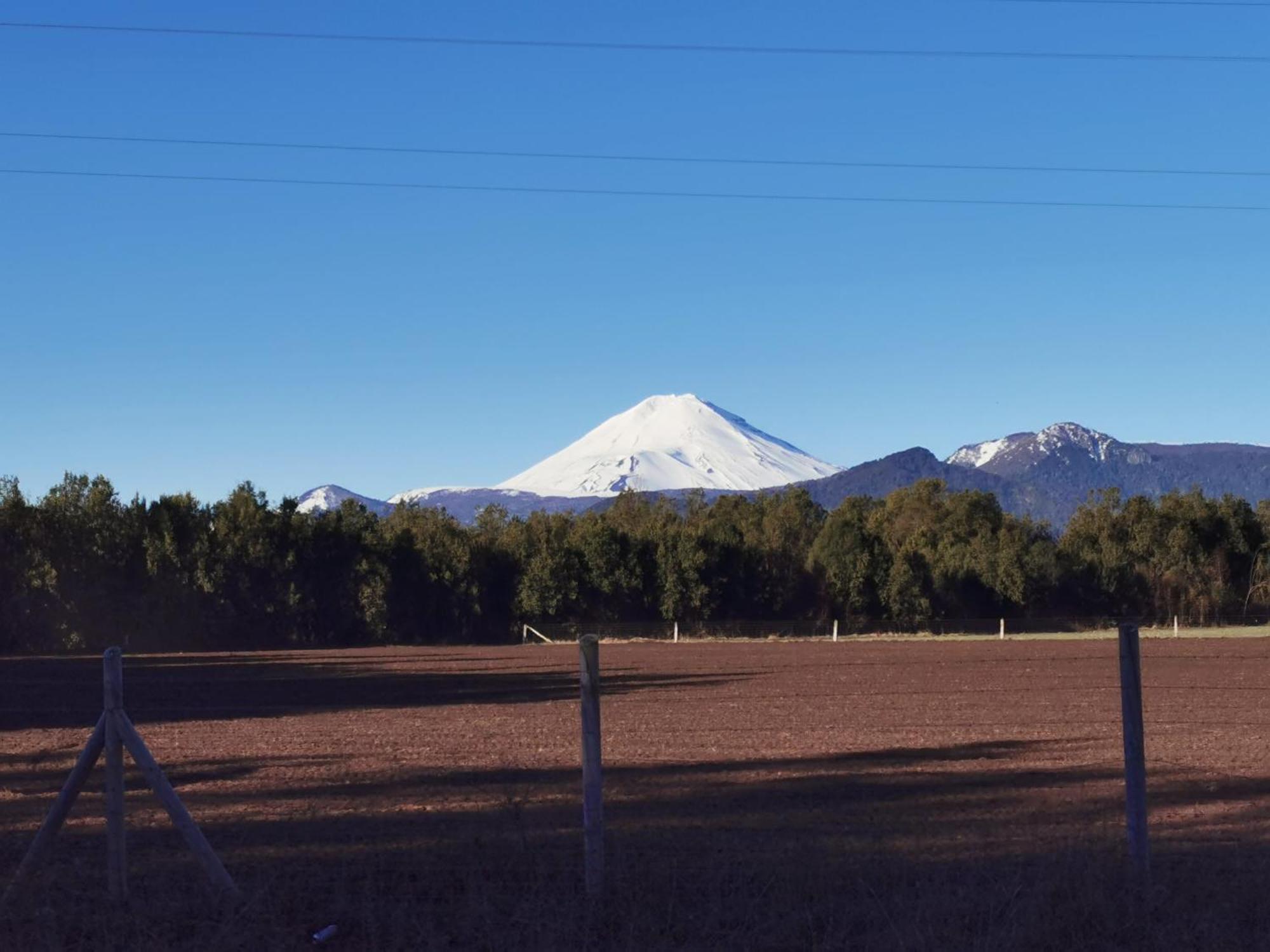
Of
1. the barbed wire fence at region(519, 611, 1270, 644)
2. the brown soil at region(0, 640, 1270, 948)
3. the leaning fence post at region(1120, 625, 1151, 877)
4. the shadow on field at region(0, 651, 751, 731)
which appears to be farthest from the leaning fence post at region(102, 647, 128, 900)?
the barbed wire fence at region(519, 611, 1270, 644)

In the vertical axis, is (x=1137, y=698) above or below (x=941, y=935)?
above

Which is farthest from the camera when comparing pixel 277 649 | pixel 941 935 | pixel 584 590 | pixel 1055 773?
pixel 584 590

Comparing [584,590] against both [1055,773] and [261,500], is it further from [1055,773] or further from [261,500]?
[1055,773]

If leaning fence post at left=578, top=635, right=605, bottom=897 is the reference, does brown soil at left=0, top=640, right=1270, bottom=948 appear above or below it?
below

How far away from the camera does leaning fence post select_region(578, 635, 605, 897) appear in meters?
6.64

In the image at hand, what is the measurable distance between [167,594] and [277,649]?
27.9 ft

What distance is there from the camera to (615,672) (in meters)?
39.2

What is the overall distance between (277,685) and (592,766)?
28692 millimetres

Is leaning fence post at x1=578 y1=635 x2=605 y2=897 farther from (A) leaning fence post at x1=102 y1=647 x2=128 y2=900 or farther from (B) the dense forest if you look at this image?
(B) the dense forest

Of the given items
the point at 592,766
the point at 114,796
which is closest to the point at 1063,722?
the point at 592,766

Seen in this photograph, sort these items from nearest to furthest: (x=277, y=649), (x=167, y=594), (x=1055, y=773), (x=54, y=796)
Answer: (x=54, y=796) → (x=1055, y=773) → (x=277, y=649) → (x=167, y=594)

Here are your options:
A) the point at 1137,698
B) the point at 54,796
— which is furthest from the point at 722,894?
the point at 54,796

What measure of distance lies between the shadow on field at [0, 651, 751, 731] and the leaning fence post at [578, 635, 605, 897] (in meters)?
16.3

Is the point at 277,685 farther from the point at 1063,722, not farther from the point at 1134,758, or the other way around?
the point at 1134,758
